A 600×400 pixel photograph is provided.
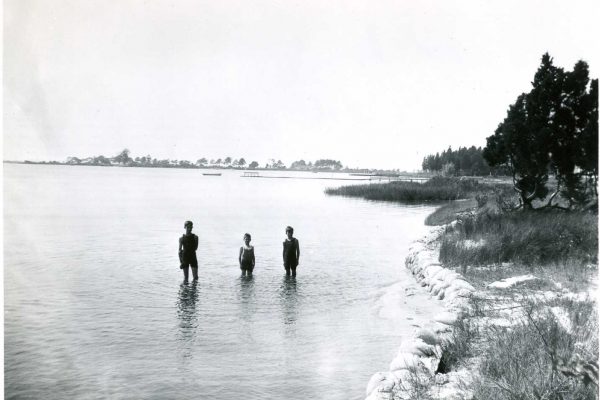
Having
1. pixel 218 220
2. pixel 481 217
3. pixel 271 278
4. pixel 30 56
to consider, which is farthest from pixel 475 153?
pixel 30 56

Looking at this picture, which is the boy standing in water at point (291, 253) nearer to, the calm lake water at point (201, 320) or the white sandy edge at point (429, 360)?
the calm lake water at point (201, 320)

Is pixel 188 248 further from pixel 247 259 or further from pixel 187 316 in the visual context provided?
pixel 187 316

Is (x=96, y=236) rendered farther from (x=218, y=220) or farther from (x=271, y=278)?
(x=271, y=278)

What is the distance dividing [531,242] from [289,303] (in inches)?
223

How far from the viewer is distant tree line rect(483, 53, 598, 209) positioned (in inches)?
577

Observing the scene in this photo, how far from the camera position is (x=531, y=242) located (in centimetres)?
1167

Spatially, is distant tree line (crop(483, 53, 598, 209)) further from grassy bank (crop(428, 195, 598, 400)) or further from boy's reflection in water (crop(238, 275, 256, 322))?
boy's reflection in water (crop(238, 275, 256, 322))

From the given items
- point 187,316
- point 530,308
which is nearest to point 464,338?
point 530,308

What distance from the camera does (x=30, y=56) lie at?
7203 mm

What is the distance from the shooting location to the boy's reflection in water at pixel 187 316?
7.89m

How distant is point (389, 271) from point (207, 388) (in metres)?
8.88

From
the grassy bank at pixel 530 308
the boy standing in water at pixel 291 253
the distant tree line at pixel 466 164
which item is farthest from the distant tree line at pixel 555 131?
the distant tree line at pixel 466 164

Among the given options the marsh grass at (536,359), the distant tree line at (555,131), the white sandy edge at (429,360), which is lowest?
the white sandy edge at (429,360)

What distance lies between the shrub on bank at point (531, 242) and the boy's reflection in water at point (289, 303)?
12.6 feet
